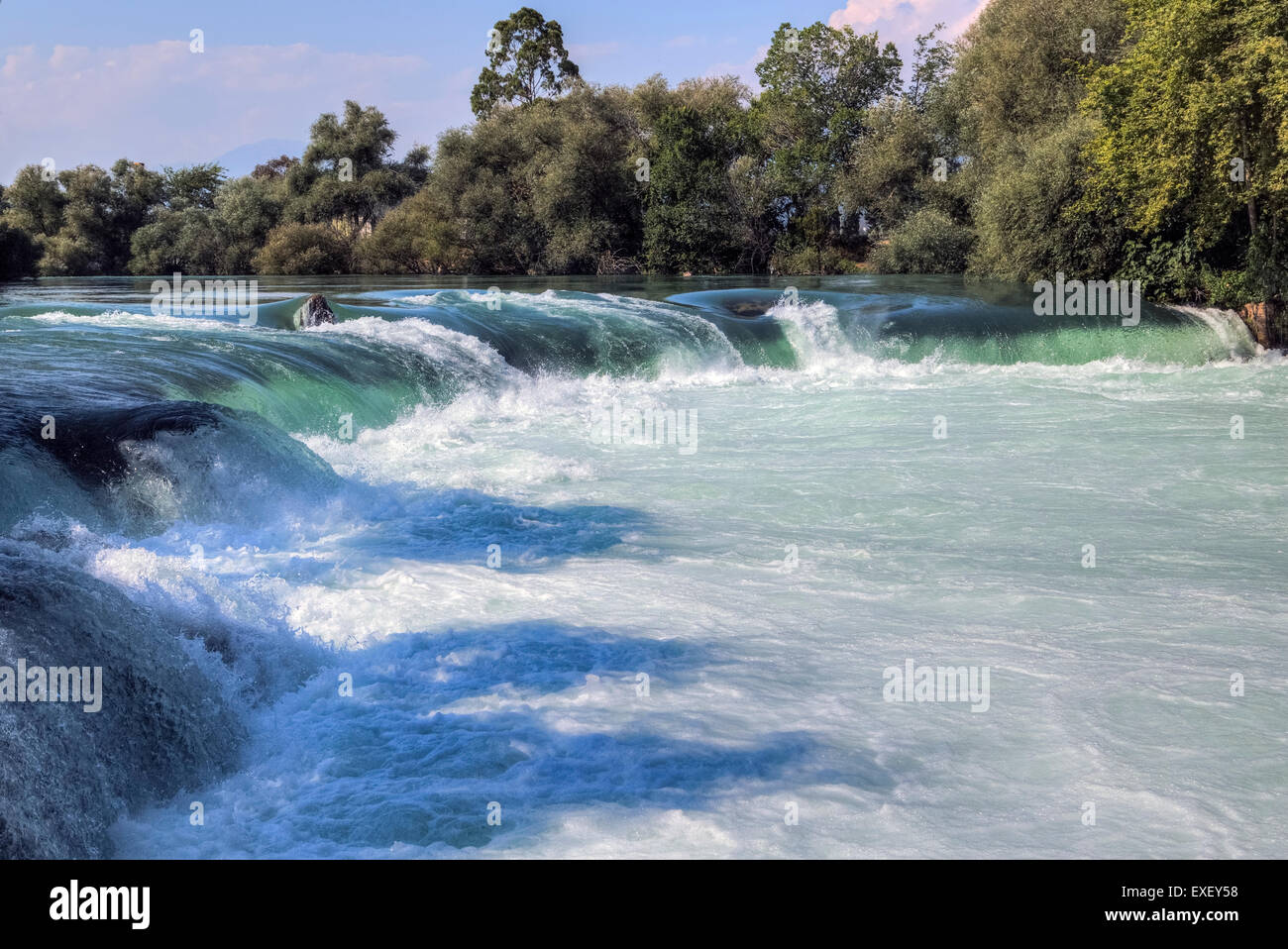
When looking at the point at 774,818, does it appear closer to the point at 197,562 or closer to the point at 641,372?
the point at 197,562

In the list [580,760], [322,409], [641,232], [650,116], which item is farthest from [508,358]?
[650,116]

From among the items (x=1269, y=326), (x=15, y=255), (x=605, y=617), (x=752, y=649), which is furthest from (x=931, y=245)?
(x=15, y=255)

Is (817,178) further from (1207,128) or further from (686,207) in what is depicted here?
(1207,128)

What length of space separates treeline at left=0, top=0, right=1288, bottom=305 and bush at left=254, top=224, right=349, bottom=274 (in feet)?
0.32

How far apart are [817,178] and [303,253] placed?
63.5 ft

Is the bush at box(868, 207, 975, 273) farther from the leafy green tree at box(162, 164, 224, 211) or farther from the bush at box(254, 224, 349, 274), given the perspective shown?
the leafy green tree at box(162, 164, 224, 211)

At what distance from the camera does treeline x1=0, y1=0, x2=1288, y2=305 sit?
722 inches

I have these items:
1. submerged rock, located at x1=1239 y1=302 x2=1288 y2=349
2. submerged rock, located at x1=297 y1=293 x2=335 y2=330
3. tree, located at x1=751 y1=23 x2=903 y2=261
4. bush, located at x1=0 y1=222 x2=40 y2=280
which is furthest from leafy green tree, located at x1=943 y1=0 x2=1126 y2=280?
bush, located at x1=0 y1=222 x2=40 y2=280

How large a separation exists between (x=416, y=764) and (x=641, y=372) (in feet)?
39.8

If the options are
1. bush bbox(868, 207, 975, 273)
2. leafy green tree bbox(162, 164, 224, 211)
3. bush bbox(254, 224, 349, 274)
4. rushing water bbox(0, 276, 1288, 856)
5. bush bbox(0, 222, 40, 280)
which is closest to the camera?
rushing water bbox(0, 276, 1288, 856)

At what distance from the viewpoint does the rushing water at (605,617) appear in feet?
13.4

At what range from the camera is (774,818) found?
13.5 ft

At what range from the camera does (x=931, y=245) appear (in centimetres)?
3030

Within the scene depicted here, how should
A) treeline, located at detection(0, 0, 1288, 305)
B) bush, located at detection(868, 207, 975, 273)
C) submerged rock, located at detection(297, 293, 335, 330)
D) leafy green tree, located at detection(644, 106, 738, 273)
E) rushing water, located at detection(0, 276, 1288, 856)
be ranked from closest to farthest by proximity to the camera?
1. rushing water, located at detection(0, 276, 1288, 856)
2. submerged rock, located at detection(297, 293, 335, 330)
3. treeline, located at detection(0, 0, 1288, 305)
4. bush, located at detection(868, 207, 975, 273)
5. leafy green tree, located at detection(644, 106, 738, 273)
